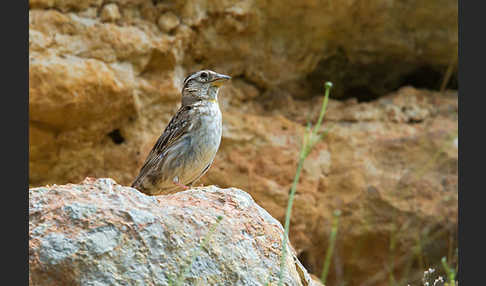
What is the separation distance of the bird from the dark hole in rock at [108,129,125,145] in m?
2.20

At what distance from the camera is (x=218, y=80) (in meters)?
7.21

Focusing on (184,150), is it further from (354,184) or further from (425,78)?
(425,78)

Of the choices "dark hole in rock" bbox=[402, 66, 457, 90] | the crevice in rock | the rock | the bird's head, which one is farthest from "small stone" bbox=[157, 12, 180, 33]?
"dark hole in rock" bbox=[402, 66, 457, 90]

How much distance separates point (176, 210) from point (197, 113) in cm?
230

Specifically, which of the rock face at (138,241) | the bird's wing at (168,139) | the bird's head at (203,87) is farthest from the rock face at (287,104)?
the rock face at (138,241)

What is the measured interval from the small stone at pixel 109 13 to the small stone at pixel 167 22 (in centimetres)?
57

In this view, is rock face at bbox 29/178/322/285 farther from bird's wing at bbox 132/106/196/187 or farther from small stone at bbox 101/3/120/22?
small stone at bbox 101/3/120/22

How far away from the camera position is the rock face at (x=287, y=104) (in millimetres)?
8633

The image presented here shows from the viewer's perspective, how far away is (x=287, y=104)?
396 inches

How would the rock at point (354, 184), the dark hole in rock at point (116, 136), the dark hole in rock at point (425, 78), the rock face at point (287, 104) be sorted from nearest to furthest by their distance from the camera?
the rock face at point (287, 104) → the dark hole in rock at point (116, 136) → the rock at point (354, 184) → the dark hole in rock at point (425, 78)

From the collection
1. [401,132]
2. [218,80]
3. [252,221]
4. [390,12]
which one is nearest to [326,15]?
[390,12]

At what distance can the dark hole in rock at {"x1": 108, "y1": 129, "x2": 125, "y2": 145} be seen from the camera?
359 inches

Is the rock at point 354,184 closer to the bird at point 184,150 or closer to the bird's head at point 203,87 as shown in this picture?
the bird's head at point 203,87

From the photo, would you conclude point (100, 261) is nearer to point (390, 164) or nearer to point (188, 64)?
point (188, 64)
